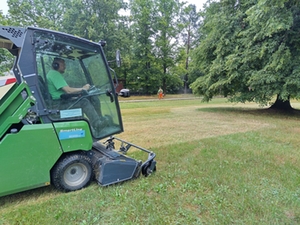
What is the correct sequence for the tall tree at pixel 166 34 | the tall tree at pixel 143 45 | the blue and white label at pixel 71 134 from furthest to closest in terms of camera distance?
the tall tree at pixel 166 34 < the tall tree at pixel 143 45 < the blue and white label at pixel 71 134

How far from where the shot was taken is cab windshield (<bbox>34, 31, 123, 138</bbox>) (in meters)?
2.59

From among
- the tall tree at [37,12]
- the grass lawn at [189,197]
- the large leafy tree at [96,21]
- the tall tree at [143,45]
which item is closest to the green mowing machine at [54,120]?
the grass lawn at [189,197]

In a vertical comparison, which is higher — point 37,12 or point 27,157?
point 37,12

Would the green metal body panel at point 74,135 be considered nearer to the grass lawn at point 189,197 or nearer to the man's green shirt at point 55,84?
the man's green shirt at point 55,84

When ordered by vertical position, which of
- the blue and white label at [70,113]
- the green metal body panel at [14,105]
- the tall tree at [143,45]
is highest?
the tall tree at [143,45]

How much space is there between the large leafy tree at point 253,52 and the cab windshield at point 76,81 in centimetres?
627

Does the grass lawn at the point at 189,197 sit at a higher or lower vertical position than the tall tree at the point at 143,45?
lower

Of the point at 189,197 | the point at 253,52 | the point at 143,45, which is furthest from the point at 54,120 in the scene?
the point at 143,45

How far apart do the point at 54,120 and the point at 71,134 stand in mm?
285

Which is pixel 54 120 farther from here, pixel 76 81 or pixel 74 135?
pixel 76 81

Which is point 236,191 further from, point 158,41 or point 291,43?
point 158,41

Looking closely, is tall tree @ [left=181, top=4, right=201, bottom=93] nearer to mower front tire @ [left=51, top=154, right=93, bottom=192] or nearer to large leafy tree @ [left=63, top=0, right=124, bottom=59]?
large leafy tree @ [left=63, top=0, right=124, bottom=59]

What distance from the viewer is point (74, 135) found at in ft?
8.75

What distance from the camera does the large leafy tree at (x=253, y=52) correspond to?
8.04 meters
